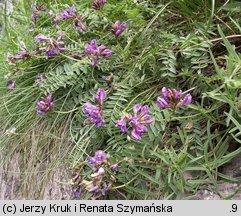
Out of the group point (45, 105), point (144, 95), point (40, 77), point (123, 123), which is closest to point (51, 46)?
point (40, 77)

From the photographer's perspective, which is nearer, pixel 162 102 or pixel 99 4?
pixel 162 102

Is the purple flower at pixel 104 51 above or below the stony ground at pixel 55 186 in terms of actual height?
above

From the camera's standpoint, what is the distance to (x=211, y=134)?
1139 mm

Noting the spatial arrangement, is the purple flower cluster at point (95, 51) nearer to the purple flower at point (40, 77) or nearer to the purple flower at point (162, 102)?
the purple flower at point (40, 77)

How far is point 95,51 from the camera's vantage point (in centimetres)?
133

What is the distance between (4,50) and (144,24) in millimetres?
765

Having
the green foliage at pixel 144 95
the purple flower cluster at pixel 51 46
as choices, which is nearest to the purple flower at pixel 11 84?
the green foliage at pixel 144 95

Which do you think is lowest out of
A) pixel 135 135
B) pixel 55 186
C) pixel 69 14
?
pixel 55 186

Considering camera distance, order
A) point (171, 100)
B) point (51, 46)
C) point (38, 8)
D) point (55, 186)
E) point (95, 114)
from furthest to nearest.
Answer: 1. point (38, 8)
2. point (51, 46)
3. point (55, 186)
4. point (95, 114)
5. point (171, 100)

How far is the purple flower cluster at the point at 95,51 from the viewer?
1.33 m

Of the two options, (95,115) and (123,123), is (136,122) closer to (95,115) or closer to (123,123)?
(123,123)

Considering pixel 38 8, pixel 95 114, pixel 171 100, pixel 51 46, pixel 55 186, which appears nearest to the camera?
pixel 171 100
